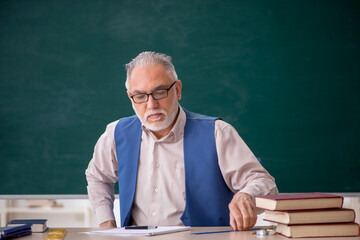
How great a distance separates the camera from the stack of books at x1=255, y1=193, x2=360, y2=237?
4.41 ft

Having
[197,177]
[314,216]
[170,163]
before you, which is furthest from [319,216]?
[170,163]

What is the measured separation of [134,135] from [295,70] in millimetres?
1531

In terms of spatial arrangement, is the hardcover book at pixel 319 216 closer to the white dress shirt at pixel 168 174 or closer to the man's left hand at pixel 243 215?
the man's left hand at pixel 243 215

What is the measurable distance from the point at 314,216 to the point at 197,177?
846 millimetres

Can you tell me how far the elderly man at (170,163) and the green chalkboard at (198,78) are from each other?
1041 millimetres

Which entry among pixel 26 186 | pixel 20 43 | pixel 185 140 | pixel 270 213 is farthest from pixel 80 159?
pixel 270 213

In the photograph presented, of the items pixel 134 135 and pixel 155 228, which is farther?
pixel 134 135

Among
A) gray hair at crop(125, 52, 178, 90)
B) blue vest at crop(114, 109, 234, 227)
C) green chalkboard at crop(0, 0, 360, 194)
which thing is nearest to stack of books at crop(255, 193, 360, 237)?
blue vest at crop(114, 109, 234, 227)

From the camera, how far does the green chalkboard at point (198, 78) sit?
3178mm

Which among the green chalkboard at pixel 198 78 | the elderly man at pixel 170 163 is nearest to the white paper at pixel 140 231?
the elderly man at pixel 170 163

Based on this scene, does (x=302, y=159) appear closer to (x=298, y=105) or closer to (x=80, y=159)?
(x=298, y=105)

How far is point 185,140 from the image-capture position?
7.18 ft

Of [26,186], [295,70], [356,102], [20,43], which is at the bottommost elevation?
[26,186]

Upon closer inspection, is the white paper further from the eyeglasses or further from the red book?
the eyeglasses
